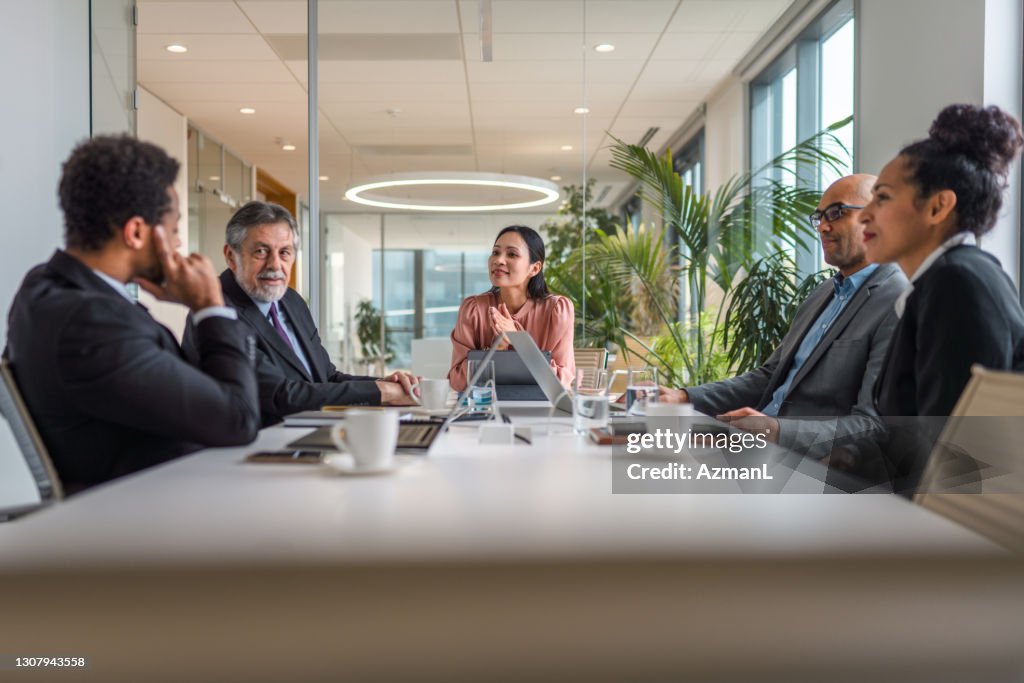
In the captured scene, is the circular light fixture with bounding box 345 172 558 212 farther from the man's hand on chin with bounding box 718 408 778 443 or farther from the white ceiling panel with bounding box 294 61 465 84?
the man's hand on chin with bounding box 718 408 778 443

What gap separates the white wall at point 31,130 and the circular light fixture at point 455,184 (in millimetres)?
1723

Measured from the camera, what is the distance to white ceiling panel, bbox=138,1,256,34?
4566 millimetres

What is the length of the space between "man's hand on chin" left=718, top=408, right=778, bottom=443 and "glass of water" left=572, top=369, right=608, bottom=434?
0.31m

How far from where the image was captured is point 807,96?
16.6 ft

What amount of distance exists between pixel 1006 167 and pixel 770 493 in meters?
1.24

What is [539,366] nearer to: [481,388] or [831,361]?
[481,388]

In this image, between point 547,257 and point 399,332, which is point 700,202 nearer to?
point 547,257

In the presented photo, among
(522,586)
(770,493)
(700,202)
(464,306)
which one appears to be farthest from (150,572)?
(700,202)

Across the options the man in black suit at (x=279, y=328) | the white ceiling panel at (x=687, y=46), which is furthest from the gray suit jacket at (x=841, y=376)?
the white ceiling panel at (x=687, y=46)

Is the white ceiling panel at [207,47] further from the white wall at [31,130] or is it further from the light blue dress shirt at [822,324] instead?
the light blue dress shirt at [822,324]

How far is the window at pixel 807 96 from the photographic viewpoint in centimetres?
461

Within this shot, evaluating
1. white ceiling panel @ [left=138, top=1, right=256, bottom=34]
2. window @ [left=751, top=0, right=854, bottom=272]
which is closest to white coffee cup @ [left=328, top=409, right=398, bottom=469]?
window @ [left=751, top=0, right=854, bottom=272]

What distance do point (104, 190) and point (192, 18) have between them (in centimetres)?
372

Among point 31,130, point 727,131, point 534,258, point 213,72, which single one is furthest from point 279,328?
point 727,131
